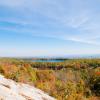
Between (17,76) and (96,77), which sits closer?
(17,76)

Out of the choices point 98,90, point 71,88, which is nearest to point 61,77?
point 98,90

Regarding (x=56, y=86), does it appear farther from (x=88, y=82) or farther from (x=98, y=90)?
(x=88, y=82)

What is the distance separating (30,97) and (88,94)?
9520 mm

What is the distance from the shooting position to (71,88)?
45.1 feet

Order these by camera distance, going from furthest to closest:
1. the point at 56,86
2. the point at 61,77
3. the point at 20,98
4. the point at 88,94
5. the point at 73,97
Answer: the point at 61,77, the point at 88,94, the point at 56,86, the point at 73,97, the point at 20,98

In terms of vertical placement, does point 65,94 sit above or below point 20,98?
below

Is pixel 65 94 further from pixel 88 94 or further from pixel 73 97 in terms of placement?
pixel 88 94

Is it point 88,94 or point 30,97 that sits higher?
point 30,97

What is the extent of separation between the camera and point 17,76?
10016mm

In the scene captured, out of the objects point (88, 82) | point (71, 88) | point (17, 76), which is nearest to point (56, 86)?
point (71, 88)

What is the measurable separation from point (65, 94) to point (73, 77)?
9389mm

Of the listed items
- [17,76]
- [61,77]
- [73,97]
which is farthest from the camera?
[61,77]

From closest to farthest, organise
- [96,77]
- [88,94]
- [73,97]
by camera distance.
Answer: [73,97], [88,94], [96,77]

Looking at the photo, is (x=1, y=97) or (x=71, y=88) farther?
(x=71, y=88)
